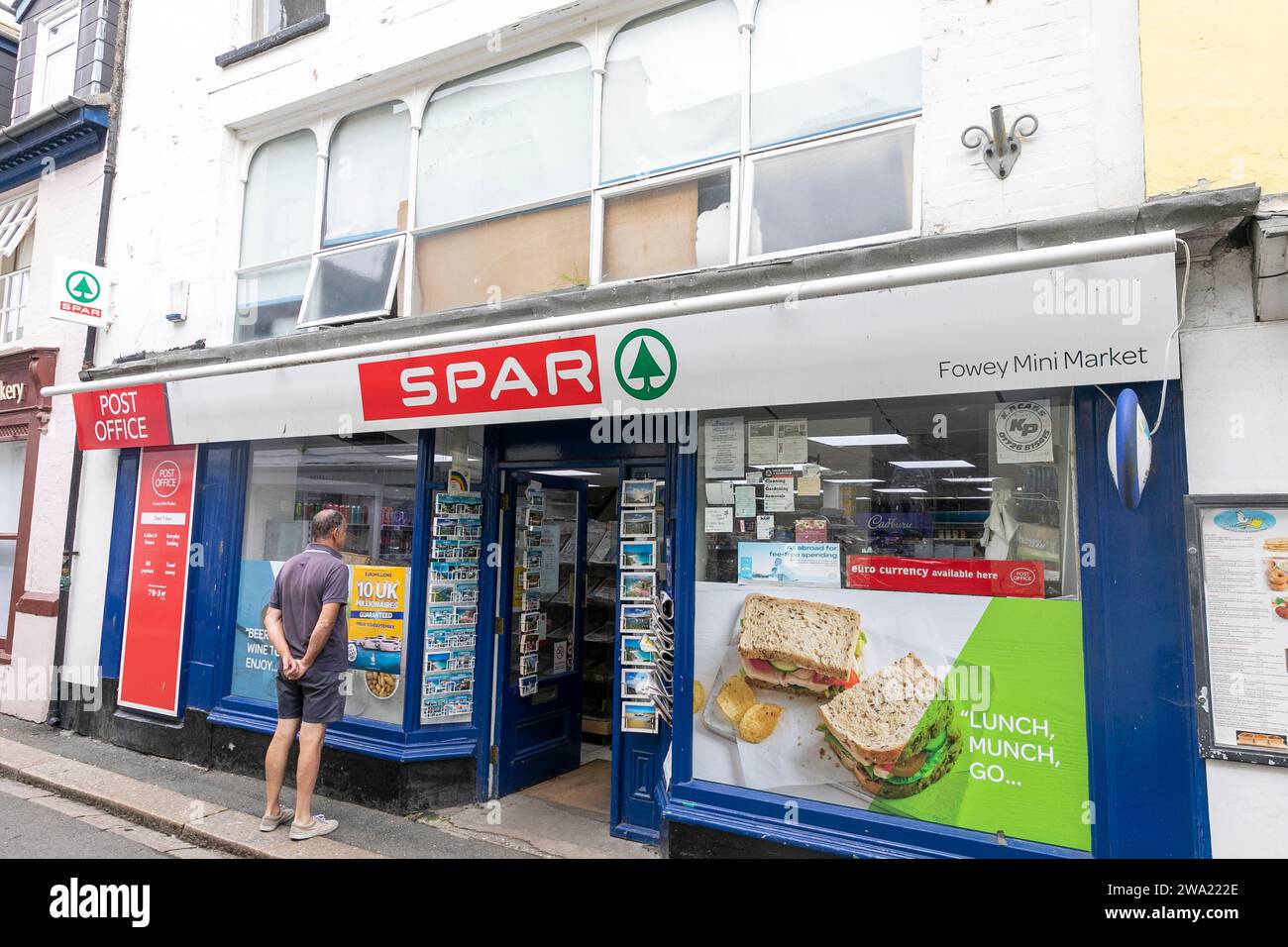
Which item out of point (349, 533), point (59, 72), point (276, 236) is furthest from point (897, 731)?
point (59, 72)

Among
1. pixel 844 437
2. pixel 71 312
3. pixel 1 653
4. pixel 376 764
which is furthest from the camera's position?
pixel 1 653

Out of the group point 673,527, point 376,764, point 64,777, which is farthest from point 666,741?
point 64,777

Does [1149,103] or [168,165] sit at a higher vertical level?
[168,165]

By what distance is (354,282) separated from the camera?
654 centimetres

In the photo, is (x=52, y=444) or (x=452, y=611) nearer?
(x=452, y=611)

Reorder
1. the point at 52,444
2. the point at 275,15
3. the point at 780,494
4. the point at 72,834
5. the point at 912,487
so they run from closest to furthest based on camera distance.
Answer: the point at 912,487 < the point at 780,494 < the point at 72,834 < the point at 275,15 < the point at 52,444

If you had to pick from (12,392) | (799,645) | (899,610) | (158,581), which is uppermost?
(12,392)

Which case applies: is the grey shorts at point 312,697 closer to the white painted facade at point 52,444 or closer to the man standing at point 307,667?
the man standing at point 307,667

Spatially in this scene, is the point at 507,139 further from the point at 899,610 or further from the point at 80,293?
the point at 80,293

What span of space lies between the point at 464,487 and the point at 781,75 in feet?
11.8

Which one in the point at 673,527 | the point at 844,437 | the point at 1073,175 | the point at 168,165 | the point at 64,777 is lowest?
the point at 64,777

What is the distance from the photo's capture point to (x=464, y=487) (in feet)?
19.7

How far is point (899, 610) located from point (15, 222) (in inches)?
422
